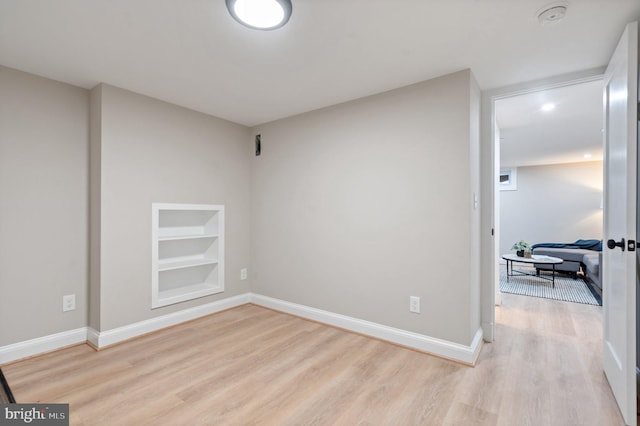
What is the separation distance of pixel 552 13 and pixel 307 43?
1375 millimetres

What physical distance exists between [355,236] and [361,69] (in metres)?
1.45

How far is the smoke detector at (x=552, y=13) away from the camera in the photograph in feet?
5.35

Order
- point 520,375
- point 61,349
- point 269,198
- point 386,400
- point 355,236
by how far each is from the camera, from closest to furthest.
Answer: point 386,400
point 520,375
point 61,349
point 355,236
point 269,198

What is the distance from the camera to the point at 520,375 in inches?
85.4

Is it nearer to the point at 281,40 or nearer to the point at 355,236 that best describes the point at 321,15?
the point at 281,40

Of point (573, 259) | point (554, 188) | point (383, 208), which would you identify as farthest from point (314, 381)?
point (554, 188)

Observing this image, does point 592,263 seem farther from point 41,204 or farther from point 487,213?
point 41,204

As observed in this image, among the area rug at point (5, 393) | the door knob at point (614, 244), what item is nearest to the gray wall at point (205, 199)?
the area rug at point (5, 393)

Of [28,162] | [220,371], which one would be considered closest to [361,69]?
[220,371]

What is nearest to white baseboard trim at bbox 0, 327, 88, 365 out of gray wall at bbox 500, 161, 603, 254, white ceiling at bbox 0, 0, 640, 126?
white ceiling at bbox 0, 0, 640, 126

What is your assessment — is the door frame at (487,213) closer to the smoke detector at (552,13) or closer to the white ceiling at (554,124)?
the white ceiling at (554,124)

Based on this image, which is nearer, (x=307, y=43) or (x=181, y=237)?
(x=307, y=43)

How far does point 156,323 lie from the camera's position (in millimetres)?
2947

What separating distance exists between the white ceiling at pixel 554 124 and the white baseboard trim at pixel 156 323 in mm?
3687
